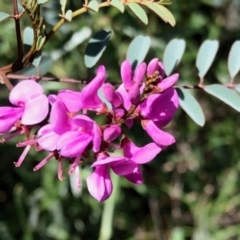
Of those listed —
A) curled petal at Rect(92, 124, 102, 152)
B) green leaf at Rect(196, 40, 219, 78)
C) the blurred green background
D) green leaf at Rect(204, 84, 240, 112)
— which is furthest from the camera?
the blurred green background

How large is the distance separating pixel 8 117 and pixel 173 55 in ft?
Result: 1.14

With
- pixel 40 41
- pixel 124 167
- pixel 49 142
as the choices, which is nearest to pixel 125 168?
pixel 124 167

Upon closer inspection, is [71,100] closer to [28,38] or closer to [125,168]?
[125,168]

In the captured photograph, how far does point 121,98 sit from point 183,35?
36.9 inches

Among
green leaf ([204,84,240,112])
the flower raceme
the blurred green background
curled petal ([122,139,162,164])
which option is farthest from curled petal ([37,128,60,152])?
the blurred green background

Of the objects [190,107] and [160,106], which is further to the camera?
[190,107]

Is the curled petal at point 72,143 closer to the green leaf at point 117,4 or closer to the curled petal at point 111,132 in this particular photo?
the curled petal at point 111,132

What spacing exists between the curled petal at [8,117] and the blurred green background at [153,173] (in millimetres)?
669

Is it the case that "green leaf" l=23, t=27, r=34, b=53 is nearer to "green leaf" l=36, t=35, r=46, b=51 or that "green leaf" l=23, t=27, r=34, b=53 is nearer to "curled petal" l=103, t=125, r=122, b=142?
"green leaf" l=36, t=35, r=46, b=51

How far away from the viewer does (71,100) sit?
2.72 ft

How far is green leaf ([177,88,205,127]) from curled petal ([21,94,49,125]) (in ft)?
0.93


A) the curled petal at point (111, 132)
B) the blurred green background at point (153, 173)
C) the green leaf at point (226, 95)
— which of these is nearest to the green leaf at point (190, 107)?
the green leaf at point (226, 95)

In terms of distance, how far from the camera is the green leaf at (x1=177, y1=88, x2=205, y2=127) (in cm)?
103

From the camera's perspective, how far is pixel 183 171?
1.94 metres
